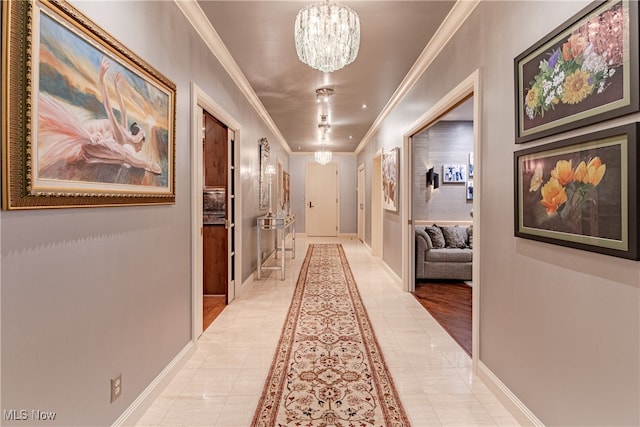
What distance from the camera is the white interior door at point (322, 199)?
34.2 feet

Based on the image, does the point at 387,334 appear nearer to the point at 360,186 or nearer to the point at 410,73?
the point at 410,73

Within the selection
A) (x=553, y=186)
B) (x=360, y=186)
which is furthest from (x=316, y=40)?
(x=360, y=186)

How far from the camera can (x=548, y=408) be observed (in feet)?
5.43

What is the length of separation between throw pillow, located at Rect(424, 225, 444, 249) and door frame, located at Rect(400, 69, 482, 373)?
0.79 meters

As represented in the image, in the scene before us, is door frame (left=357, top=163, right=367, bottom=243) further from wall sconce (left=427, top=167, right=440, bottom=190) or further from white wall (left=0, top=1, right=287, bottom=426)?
white wall (left=0, top=1, right=287, bottom=426)

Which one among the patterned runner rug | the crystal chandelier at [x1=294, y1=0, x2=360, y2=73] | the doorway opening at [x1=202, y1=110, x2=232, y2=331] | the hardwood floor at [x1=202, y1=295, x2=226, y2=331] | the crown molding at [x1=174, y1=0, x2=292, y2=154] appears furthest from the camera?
the doorway opening at [x1=202, y1=110, x2=232, y2=331]

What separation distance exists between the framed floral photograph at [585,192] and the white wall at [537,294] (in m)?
0.06

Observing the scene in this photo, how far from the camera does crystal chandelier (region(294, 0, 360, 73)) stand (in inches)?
80.4

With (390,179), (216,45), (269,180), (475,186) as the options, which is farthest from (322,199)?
(475,186)

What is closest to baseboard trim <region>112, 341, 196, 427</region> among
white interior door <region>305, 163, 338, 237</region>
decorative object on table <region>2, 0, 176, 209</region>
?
decorative object on table <region>2, 0, 176, 209</region>

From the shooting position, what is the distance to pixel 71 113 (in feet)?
4.42

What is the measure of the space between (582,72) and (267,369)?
247 centimetres

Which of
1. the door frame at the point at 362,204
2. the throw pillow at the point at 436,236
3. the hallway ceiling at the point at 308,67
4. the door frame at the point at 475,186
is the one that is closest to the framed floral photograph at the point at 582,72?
the door frame at the point at 475,186

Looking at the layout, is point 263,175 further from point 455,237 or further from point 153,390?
point 153,390
